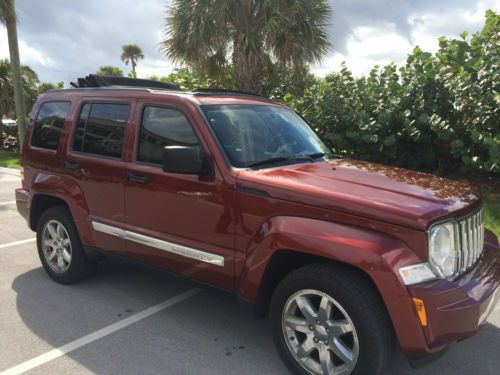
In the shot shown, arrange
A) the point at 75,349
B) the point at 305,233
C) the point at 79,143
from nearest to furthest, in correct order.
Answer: the point at 305,233 → the point at 75,349 → the point at 79,143

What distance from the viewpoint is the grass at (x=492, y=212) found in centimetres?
632

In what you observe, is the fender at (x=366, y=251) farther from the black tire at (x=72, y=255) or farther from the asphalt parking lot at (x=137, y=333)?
the black tire at (x=72, y=255)

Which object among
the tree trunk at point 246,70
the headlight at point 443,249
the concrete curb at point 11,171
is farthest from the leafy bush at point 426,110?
the concrete curb at point 11,171

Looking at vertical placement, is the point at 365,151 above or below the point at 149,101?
below

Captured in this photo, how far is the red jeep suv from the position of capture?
8.35 ft

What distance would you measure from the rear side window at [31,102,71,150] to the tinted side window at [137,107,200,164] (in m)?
1.23

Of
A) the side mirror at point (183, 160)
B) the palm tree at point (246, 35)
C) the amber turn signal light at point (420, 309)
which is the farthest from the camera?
the palm tree at point (246, 35)

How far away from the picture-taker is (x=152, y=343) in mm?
3471

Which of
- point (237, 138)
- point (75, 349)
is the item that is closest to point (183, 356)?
point (75, 349)

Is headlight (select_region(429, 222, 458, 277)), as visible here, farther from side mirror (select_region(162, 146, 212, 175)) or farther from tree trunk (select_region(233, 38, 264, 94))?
tree trunk (select_region(233, 38, 264, 94))

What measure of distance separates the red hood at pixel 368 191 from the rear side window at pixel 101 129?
1413 millimetres

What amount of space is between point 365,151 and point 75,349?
21.8 ft

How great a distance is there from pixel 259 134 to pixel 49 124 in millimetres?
2400

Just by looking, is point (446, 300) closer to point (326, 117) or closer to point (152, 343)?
point (152, 343)
